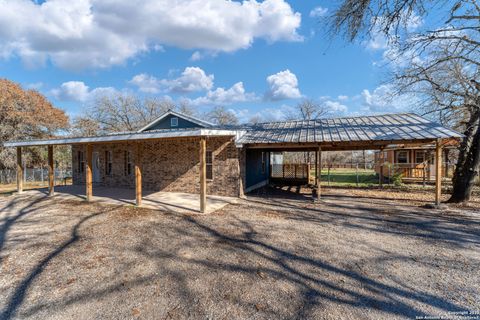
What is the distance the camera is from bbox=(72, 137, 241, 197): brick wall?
10.2m

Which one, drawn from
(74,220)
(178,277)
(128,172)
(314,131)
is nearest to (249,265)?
(178,277)

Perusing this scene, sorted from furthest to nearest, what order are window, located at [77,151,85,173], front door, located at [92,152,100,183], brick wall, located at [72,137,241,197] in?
window, located at [77,151,85,173] < front door, located at [92,152,100,183] < brick wall, located at [72,137,241,197]

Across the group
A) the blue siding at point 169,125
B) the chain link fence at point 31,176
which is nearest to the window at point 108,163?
the blue siding at point 169,125

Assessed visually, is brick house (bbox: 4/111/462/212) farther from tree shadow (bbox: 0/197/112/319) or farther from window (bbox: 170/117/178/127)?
window (bbox: 170/117/178/127)

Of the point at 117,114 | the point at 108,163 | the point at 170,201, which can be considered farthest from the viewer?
the point at 117,114

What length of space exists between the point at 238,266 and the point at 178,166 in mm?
7999

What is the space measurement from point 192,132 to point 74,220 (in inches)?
165

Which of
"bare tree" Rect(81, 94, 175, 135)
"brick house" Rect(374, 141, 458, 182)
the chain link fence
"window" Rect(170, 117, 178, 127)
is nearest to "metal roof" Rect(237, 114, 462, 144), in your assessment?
"window" Rect(170, 117, 178, 127)

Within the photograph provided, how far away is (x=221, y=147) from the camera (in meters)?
10.3

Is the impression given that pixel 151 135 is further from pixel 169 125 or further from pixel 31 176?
pixel 31 176

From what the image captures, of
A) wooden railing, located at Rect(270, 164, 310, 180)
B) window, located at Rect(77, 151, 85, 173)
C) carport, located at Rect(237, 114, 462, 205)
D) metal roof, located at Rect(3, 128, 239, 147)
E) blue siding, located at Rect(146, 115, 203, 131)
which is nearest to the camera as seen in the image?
metal roof, located at Rect(3, 128, 239, 147)

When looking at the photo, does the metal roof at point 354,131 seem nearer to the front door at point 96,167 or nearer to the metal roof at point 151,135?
the metal roof at point 151,135

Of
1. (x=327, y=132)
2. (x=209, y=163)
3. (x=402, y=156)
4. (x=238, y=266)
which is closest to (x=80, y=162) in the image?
(x=209, y=163)

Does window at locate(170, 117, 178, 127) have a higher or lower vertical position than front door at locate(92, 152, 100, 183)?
higher
